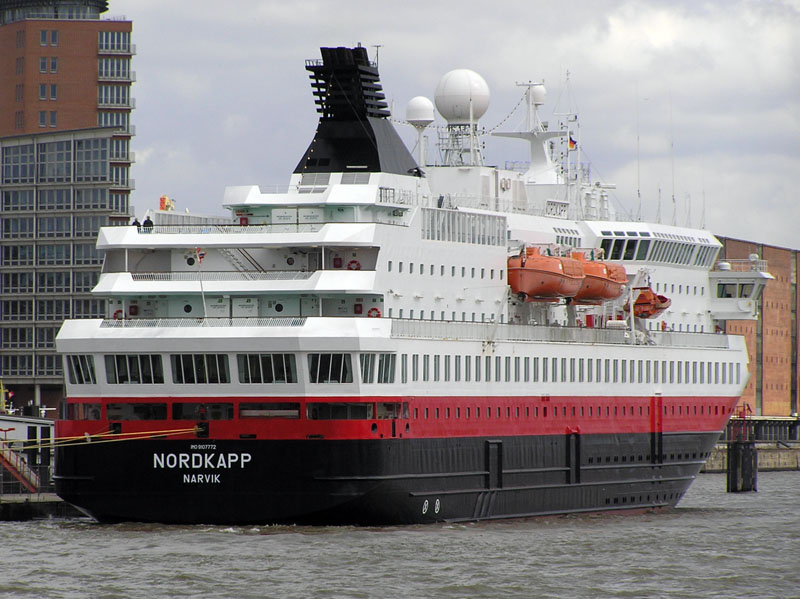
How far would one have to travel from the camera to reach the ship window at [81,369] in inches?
2105

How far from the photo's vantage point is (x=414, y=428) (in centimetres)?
5369

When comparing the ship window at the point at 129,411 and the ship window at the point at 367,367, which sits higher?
the ship window at the point at 367,367

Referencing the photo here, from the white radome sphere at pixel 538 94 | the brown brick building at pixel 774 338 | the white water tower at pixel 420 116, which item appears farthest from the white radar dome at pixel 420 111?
the brown brick building at pixel 774 338

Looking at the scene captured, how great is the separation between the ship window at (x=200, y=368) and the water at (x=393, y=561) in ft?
13.8

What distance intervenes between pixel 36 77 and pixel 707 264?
57.1 m

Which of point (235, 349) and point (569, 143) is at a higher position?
point (569, 143)

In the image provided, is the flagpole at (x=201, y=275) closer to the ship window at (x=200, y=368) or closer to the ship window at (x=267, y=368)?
the ship window at (x=200, y=368)

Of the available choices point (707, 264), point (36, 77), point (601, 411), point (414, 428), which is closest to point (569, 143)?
point (707, 264)

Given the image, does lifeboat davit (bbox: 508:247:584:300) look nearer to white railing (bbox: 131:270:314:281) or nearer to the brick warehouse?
white railing (bbox: 131:270:314:281)

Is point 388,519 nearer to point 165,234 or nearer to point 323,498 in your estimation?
point 323,498

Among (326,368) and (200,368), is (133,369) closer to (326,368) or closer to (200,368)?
(200,368)

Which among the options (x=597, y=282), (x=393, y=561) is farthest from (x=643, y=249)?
(x=393, y=561)

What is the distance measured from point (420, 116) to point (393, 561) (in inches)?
996

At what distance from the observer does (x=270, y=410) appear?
51594 mm
